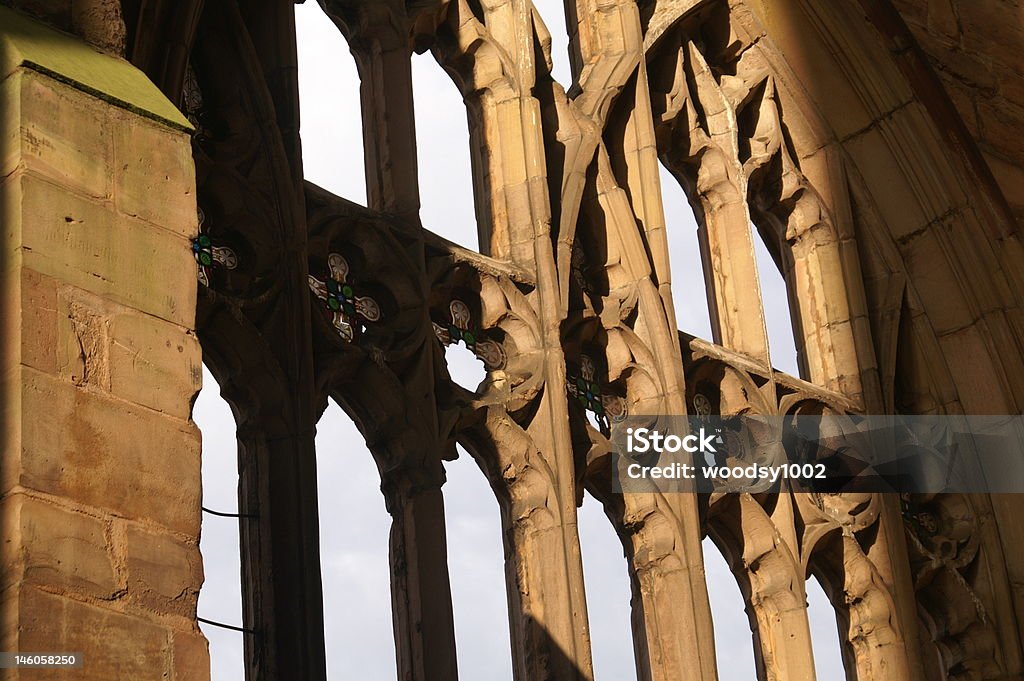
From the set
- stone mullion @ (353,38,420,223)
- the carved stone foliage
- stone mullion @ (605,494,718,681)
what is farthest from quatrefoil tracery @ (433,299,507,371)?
the carved stone foliage

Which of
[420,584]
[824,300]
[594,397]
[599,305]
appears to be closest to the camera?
[420,584]

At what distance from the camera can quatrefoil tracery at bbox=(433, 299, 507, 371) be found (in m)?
8.84

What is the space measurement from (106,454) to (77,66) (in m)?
1.00

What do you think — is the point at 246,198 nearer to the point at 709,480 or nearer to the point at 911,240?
the point at 709,480

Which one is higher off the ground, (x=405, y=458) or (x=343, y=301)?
(x=343, y=301)

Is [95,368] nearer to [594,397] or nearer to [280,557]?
[280,557]

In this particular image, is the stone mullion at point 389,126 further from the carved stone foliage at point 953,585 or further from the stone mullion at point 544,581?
the carved stone foliage at point 953,585

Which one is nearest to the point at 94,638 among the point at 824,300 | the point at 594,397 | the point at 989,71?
the point at 594,397

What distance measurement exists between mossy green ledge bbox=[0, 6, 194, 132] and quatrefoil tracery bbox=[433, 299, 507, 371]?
11.7 ft

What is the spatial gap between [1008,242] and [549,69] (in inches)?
124

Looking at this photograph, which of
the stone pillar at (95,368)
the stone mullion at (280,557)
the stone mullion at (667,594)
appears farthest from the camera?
the stone mullion at (667,594)

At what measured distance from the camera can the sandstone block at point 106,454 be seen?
181 inches

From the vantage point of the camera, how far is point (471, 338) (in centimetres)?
888

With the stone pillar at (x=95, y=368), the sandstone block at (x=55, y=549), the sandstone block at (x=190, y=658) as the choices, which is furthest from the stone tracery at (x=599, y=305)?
the sandstone block at (x=55, y=549)
